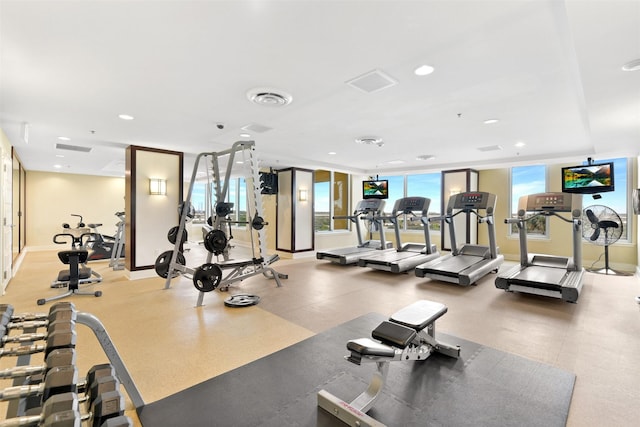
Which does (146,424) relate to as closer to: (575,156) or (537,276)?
(537,276)

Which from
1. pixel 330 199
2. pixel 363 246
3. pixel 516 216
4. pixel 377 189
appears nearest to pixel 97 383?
pixel 363 246

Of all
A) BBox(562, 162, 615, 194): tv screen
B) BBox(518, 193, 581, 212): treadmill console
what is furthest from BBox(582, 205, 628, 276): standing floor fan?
BBox(518, 193, 581, 212): treadmill console

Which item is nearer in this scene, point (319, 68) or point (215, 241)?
point (319, 68)

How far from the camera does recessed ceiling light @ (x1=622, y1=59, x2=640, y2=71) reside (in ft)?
8.52

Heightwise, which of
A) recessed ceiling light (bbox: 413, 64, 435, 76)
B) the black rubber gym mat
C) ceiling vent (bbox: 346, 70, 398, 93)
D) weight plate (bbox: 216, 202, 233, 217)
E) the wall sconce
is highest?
recessed ceiling light (bbox: 413, 64, 435, 76)

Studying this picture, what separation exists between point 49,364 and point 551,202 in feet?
22.4

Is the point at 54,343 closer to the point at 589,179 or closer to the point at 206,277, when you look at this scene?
the point at 206,277

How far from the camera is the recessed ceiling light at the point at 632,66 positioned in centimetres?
260

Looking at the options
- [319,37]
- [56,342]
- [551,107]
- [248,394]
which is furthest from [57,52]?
[551,107]

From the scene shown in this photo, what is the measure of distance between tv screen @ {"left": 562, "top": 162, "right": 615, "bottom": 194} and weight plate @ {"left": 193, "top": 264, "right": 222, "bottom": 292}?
21.0 ft

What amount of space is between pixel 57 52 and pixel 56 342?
279 cm

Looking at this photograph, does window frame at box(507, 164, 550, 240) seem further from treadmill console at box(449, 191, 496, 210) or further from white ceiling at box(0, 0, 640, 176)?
treadmill console at box(449, 191, 496, 210)

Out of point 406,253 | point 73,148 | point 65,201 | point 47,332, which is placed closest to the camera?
point 47,332

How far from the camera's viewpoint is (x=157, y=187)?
6238 millimetres
